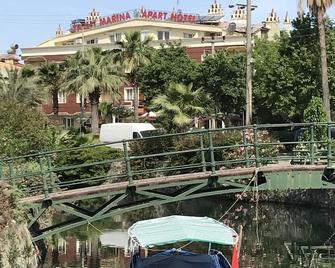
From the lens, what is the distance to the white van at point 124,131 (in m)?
43.4

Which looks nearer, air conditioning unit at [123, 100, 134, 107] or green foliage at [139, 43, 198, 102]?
green foliage at [139, 43, 198, 102]

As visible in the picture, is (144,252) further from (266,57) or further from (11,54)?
(11,54)

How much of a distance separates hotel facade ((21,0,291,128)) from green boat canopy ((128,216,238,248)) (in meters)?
49.5

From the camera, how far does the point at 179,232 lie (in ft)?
46.2

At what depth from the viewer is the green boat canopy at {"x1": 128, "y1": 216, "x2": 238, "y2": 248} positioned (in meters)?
13.8

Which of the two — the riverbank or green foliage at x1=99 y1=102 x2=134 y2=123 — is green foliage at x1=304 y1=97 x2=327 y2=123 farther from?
green foliage at x1=99 y1=102 x2=134 y2=123

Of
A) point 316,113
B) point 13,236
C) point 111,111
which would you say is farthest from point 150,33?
point 13,236

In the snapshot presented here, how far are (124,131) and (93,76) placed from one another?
5551mm

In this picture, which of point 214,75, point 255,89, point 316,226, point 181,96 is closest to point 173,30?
point 214,75

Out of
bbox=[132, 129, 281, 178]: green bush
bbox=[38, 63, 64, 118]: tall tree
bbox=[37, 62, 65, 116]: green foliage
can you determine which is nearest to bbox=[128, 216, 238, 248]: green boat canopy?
bbox=[132, 129, 281, 178]: green bush

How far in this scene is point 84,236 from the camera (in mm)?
25531

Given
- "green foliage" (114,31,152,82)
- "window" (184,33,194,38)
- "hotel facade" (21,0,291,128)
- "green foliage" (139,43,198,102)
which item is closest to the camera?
"green foliage" (114,31,152,82)

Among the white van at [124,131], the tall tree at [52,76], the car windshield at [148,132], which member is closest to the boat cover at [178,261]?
the car windshield at [148,132]

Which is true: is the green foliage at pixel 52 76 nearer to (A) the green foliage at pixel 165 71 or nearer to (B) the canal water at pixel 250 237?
(A) the green foliage at pixel 165 71
